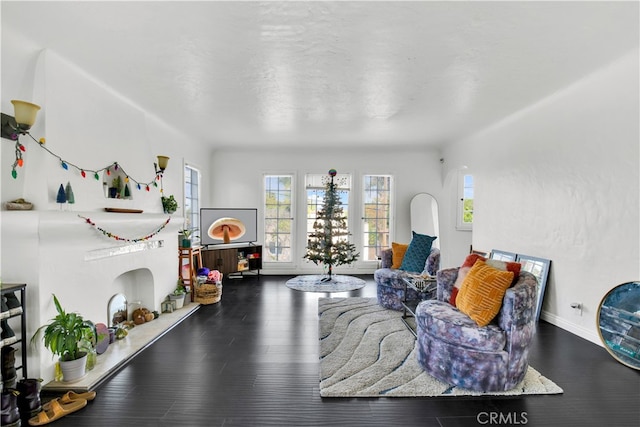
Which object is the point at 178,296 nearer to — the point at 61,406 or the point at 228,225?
the point at 228,225

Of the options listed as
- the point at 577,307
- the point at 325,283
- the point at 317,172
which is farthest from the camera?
the point at 317,172

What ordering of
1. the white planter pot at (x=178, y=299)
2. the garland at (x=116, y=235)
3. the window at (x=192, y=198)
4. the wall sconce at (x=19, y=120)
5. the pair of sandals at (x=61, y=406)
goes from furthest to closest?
the window at (x=192, y=198), the white planter pot at (x=178, y=299), the garland at (x=116, y=235), the wall sconce at (x=19, y=120), the pair of sandals at (x=61, y=406)

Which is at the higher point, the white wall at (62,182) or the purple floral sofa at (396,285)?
the white wall at (62,182)

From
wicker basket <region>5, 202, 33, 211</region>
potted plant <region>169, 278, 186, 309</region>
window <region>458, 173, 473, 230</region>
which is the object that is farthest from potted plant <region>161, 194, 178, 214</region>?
window <region>458, 173, 473, 230</region>

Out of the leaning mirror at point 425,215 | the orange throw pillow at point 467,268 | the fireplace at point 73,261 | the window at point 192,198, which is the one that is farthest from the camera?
the leaning mirror at point 425,215

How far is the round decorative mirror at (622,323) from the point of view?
108 inches

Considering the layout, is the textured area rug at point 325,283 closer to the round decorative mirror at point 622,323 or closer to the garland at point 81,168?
the garland at point 81,168

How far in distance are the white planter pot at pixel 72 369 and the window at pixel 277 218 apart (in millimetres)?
4598

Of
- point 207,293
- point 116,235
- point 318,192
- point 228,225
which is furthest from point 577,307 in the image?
point 228,225

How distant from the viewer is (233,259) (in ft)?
20.1

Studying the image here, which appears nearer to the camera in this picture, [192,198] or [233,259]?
[192,198]

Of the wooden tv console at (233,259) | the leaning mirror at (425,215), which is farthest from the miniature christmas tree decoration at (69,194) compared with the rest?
the leaning mirror at (425,215)

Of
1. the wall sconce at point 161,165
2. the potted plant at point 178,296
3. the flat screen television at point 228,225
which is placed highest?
the wall sconce at point 161,165

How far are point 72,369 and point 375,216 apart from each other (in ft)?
18.5
